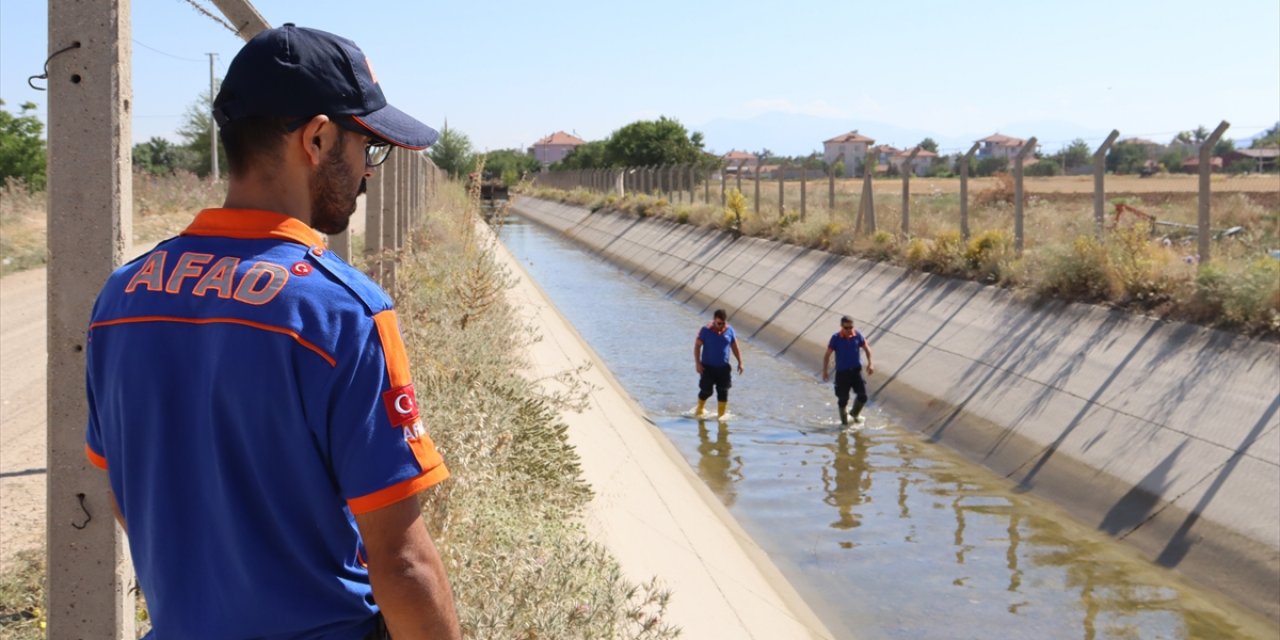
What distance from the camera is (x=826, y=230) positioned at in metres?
26.2

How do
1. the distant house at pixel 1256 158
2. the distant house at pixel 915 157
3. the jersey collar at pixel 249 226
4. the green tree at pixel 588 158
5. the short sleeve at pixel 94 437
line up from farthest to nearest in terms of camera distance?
the green tree at pixel 588 158 < the distant house at pixel 1256 158 < the distant house at pixel 915 157 < the short sleeve at pixel 94 437 < the jersey collar at pixel 249 226

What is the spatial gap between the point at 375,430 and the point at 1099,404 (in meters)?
11.8

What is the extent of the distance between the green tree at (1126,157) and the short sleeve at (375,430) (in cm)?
2223

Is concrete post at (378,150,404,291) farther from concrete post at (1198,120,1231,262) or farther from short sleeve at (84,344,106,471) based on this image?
concrete post at (1198,120,1231,262)

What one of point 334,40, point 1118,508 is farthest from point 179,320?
point 1118,508

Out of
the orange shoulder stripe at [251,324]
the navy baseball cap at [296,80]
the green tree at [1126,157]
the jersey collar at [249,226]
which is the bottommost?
the orange shoulder stripe at [251,324]

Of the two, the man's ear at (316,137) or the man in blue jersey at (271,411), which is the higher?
the man's ear at (316,137)

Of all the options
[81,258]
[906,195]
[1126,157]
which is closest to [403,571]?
[81,258]

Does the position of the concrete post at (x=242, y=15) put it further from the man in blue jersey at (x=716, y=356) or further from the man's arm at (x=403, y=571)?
the man in blue jersey at (x=716, y=356)

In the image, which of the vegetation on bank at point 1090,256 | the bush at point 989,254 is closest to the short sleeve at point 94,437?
the vegetation on bank at point 1090,256

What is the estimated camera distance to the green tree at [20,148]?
1510 inches

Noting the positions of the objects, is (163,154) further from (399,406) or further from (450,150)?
(399,406)

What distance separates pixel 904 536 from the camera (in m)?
11.0

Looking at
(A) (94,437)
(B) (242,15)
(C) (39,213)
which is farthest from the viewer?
(C) (39,213)
